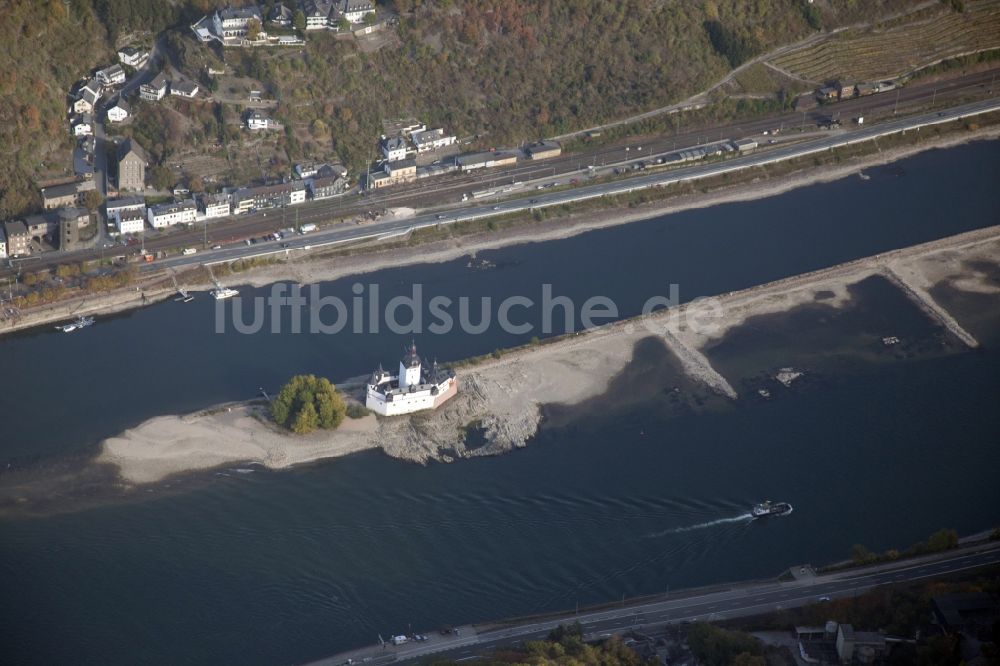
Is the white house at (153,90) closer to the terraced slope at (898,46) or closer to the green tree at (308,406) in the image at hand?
the green tree at (308,406)

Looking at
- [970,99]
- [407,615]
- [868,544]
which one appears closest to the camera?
[407,615]

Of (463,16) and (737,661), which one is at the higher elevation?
(463,16)

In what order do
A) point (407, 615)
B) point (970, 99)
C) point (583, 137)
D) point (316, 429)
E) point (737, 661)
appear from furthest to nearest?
point (970, 99), point (583, 137), point (316, 429), point (407, 615), point (737, 661)

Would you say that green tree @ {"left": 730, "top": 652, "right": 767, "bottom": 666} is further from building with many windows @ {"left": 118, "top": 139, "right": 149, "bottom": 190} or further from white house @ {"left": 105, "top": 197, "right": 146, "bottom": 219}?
building with many windows @ {"left": 118, "top": 139, "right": 149, "bottom": 190}

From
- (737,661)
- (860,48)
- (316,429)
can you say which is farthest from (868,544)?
(860,48)

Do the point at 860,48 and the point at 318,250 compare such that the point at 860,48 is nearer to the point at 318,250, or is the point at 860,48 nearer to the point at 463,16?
the point at 463,16

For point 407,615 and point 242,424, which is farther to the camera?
point 242,424

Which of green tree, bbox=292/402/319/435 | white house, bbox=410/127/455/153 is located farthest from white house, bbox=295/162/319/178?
green tree, bbox=292/402/319/435
